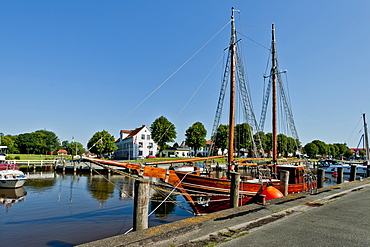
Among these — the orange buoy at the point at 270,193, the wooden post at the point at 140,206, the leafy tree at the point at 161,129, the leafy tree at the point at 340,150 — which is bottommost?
the leafy tree at the point at 340,150

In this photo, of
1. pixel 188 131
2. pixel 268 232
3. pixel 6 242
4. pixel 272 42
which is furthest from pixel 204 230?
pixel 188 131

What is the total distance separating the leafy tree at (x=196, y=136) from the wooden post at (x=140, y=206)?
219 feet

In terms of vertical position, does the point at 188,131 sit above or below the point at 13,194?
above

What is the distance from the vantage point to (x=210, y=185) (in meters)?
12.9

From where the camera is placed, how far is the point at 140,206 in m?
5.72

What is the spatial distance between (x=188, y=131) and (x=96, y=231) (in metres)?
63.5

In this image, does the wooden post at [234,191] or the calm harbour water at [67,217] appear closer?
the wooden post at [234,191]

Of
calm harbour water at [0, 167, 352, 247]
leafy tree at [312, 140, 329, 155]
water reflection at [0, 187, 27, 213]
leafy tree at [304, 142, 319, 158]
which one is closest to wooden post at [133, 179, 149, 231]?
calm harbour water at [0, 167, 352, 247]

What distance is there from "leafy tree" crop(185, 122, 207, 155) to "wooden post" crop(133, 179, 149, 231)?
66757 millimetres

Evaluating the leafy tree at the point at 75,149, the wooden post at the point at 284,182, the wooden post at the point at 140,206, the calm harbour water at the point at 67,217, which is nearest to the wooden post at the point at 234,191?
the wooden post at the point at 140,206

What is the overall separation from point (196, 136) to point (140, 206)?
67.2m

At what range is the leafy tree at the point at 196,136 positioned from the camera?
2857 inches

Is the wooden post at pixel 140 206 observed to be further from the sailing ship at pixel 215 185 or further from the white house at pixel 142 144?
the white house at pixel 142 144

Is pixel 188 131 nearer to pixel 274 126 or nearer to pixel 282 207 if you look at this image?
pixel 274 126
